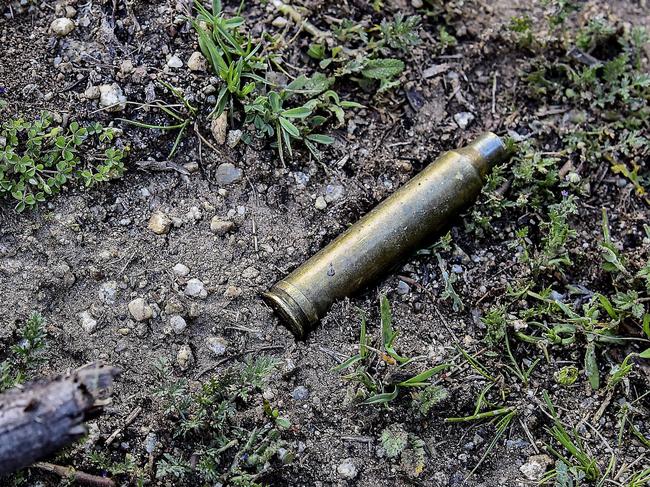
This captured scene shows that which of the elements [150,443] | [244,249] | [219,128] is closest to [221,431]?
[150,443]

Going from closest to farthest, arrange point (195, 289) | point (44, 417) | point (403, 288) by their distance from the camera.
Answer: point (44, 417)
point (195, 289)
point (403, 288)

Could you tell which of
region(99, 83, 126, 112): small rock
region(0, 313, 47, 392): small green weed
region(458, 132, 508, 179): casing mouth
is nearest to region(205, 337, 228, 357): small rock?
region(0, 313, 47, 392): small green weed

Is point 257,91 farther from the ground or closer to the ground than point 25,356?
farther from the ground

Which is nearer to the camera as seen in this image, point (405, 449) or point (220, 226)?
point (405, 449)

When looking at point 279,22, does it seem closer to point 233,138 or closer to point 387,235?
point 233,138

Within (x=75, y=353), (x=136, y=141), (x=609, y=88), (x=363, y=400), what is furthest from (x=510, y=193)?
(x=75, y=353)

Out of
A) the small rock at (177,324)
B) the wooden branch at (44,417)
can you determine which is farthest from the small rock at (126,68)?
the wooden branch at (44,417)
